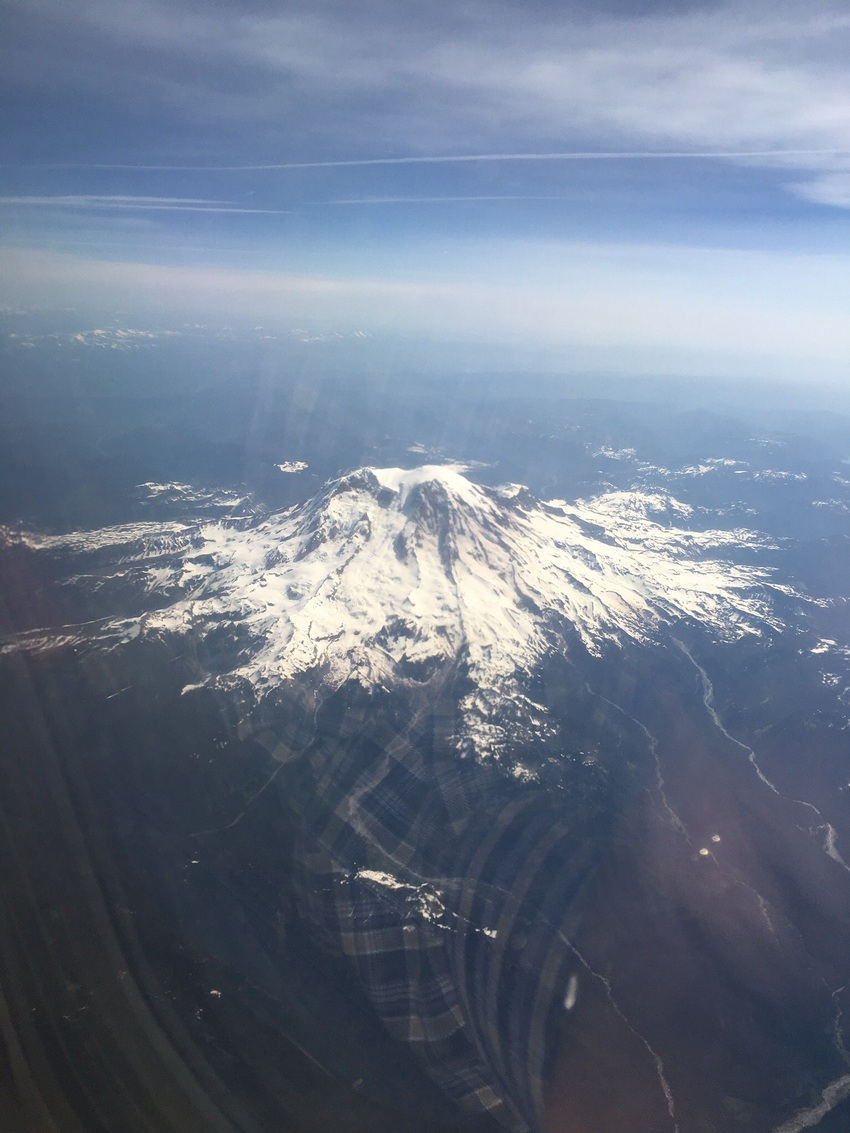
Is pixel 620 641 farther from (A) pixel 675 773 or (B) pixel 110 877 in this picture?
(B) pixel 110 877

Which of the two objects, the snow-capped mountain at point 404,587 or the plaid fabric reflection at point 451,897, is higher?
the snow-capped mountain at point 404,587

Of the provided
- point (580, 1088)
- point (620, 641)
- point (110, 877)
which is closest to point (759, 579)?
point (620, 641)

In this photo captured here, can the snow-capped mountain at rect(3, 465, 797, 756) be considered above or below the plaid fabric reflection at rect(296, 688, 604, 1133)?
above

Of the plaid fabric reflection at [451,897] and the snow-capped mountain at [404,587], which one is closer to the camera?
the plaid fabric reflection at [451,897]

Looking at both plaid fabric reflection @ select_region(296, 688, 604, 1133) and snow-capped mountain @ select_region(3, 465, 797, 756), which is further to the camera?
snow-capped mountain @ select_region(3, 465, 797, 756)
